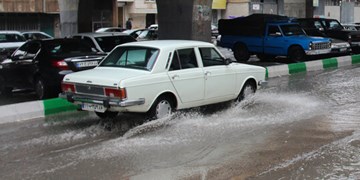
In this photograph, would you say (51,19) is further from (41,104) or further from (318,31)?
(41,104)

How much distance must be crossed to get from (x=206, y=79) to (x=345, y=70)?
10.5 m

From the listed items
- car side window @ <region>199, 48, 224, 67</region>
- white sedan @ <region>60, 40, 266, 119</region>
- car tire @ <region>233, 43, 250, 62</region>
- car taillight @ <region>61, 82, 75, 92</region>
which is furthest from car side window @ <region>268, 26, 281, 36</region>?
car taillight @ <region>61, 82, 75, 92</region>

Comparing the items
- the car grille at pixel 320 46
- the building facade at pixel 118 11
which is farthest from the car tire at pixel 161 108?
the building facade at pixel 118 11

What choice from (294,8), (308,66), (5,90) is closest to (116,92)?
(5,90)

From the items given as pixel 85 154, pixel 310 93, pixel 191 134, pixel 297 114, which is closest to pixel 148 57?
pixel 191 134

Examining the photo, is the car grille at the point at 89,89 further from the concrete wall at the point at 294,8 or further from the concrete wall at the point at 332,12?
the concrete wall at the point at 332,12

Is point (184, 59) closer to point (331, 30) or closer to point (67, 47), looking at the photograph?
point (67, 47)

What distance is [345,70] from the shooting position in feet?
60.0

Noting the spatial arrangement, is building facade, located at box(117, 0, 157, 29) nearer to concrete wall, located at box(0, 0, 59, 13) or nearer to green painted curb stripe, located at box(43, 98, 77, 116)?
concrete wall, located at box(0, 0, 59, 13)

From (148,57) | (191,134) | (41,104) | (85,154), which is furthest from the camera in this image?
(41,104)

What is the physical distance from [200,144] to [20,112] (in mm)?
4430

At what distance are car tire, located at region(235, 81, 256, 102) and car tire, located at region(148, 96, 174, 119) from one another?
2.12 m

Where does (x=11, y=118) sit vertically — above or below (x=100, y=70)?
below

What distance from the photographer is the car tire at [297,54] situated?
20016 millimetres
